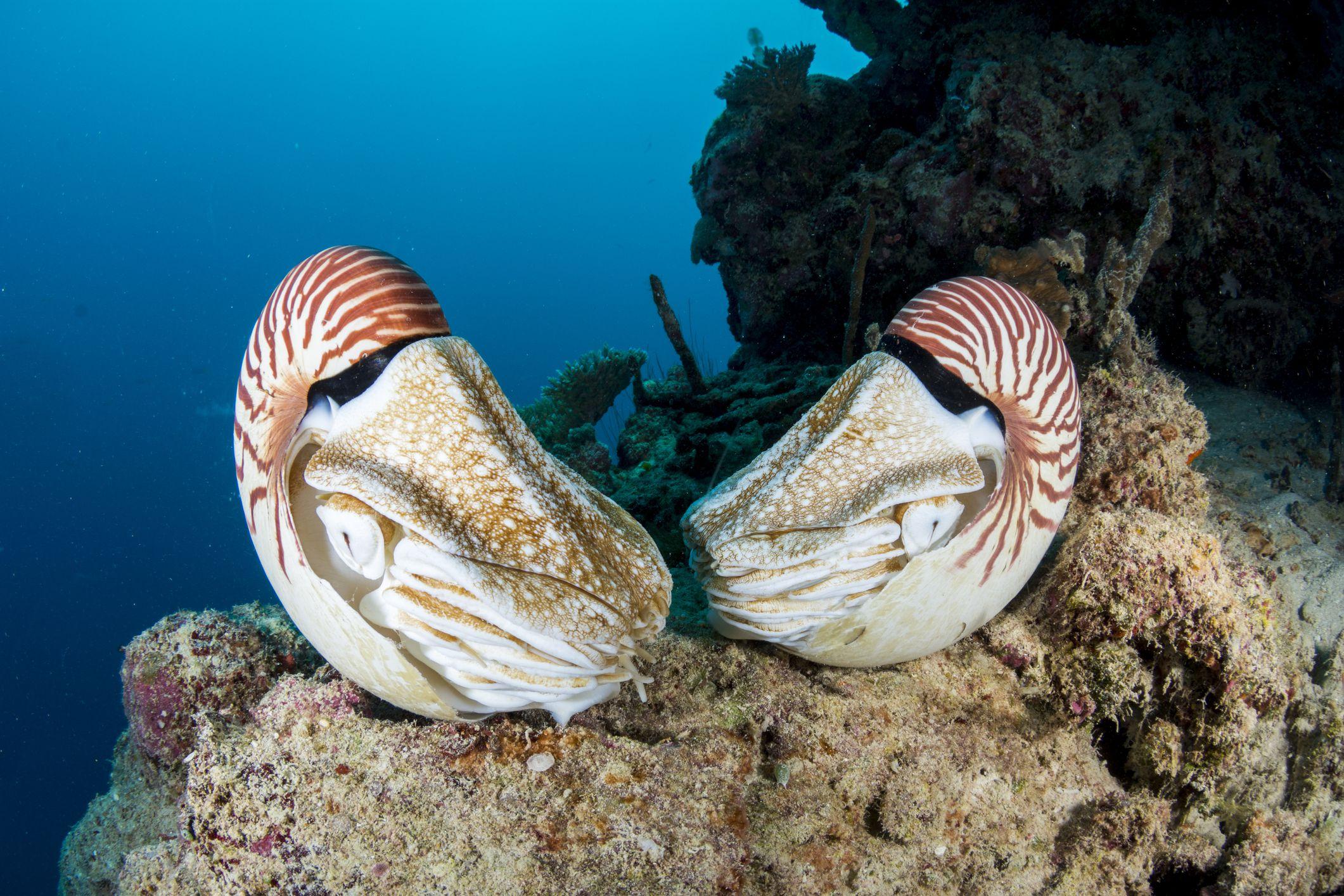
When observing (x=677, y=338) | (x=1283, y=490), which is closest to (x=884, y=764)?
(x=1283, y=490)

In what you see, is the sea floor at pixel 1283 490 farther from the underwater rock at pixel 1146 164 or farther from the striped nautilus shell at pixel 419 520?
the striped nautilus shell at pixel 419 520

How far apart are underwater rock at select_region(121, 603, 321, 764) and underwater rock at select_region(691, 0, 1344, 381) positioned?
628 cm

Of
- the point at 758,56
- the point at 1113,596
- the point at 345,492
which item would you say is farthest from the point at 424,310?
the point at 758,56

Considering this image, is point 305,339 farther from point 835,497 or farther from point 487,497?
point 835,497

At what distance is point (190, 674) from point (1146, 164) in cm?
772

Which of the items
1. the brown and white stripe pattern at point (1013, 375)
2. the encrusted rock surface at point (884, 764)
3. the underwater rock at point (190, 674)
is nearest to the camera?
the encrusted rock surface at point (884, 764)

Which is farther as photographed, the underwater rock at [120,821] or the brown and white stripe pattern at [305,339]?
the underwater rock at [120,821]

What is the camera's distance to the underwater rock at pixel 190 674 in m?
2.94

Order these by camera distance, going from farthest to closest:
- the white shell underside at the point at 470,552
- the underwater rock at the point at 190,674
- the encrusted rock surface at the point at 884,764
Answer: the underwater rock at the point at 190,674 → the encrusted rock surface at the point at 884,764 → the white shell underside at the point at 470,552

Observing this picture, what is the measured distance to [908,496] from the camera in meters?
2.02

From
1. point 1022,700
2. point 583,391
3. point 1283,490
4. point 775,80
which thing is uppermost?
point 775,80

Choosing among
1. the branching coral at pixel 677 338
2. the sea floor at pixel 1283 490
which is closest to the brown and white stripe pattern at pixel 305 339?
the sea floor at pixel 1283 490

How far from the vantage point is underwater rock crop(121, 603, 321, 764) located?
9.65ft

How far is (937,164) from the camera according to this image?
6195 mm
